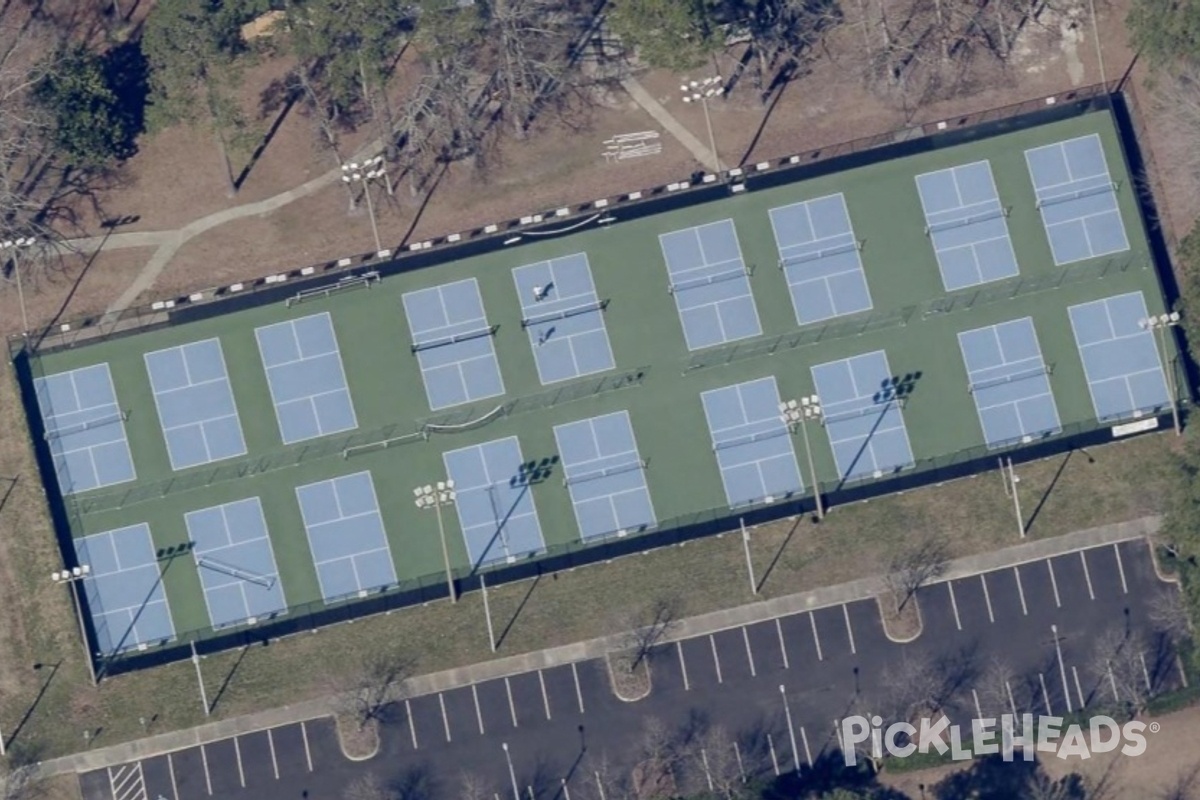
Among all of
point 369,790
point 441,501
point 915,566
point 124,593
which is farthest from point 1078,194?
point 124,593

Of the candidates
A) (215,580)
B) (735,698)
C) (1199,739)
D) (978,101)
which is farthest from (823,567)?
(215,580)

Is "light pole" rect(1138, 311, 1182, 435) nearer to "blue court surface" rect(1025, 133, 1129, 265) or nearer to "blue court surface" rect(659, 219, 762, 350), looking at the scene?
"blue court surface" rect(1025, 133, 1129, 265)

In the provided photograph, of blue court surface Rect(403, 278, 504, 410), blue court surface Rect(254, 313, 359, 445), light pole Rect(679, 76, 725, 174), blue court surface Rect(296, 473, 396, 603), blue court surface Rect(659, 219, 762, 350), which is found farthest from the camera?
light pole Rect(679, 76, 725, 174)

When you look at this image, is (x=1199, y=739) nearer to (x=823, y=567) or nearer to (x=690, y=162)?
(x=823, y=567)

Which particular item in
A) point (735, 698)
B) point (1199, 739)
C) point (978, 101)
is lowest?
point (1199, 739)

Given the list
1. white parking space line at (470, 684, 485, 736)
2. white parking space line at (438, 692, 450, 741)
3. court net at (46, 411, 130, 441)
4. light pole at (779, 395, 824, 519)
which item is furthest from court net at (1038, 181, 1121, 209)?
court net at (46, 411, 130, 441)

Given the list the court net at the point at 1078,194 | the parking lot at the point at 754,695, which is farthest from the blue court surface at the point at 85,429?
the court net at the point at 1078,194
